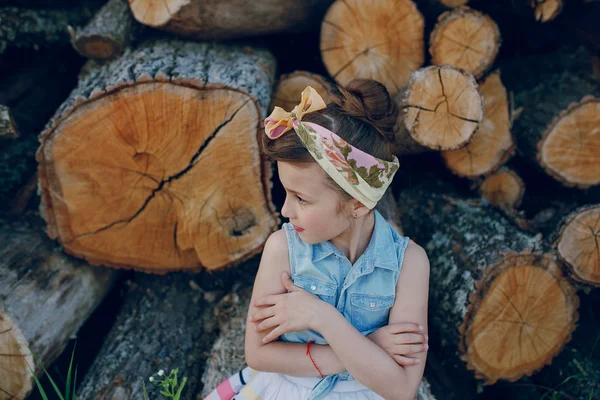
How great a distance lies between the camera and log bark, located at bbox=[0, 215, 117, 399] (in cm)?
205

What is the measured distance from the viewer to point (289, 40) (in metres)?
3.01

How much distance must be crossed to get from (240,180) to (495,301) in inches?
49.7

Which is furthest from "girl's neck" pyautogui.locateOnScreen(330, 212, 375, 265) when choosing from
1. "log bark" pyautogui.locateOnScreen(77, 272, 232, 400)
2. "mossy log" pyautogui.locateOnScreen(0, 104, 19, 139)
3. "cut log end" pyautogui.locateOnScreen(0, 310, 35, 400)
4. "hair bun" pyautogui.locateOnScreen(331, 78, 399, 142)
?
"mossy log" pyautogui.locateOnScreen(0, 104, 19, 139)

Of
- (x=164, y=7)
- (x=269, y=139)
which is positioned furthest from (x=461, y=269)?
(x=164, y=7)

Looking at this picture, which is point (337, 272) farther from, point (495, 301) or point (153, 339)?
point (153, 339)

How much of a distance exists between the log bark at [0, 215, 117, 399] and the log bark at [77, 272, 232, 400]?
21 cm

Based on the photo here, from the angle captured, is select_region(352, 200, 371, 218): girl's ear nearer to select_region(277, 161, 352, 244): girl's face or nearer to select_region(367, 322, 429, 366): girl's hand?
select_region(277, 161, 352, 244): girl's face

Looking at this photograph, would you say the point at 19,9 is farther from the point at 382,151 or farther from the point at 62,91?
the point at 382,151

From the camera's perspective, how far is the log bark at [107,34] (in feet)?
7.60

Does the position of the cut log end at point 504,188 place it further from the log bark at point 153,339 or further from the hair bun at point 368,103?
the log bark at point 153,339

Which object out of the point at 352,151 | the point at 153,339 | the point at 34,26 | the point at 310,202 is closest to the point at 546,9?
the point at 352,151

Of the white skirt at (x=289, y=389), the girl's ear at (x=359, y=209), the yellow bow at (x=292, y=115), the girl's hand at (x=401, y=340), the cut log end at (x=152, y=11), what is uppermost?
the cut log end at (x=152, y=11)

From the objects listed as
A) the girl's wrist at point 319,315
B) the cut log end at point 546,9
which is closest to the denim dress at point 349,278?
the girl's wrist at point 319,315

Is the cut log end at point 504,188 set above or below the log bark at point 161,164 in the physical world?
below
